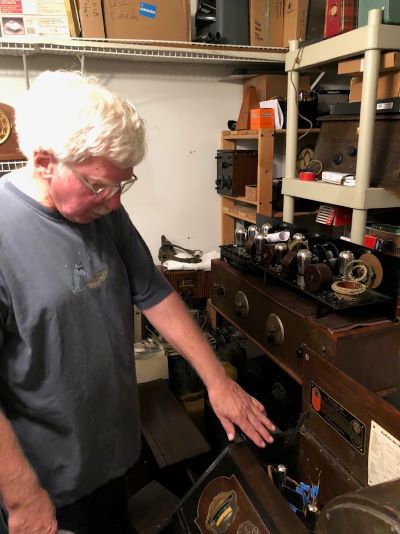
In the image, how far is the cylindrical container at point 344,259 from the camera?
4.07 ft

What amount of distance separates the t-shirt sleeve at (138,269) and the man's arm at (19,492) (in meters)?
0.43

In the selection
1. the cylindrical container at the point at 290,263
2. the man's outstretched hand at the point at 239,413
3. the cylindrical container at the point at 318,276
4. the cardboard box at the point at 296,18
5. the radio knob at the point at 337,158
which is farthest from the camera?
the cardboard box at the point at 296,18

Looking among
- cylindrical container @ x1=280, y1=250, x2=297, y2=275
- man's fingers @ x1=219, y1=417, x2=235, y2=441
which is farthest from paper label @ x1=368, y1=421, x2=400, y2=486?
cylindrical container @ x1=280, y1=250, x2=297, y2=275

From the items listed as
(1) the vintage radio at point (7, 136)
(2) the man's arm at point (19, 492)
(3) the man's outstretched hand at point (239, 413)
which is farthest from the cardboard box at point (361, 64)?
(2) the man's arm at point (19, 492)

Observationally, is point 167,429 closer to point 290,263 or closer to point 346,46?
point 290,263

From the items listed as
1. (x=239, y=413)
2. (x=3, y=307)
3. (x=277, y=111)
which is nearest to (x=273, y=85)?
(x=277, y=111)

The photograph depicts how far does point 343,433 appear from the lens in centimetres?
94

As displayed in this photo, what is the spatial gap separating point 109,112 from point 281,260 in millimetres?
718

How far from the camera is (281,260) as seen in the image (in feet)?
4.33

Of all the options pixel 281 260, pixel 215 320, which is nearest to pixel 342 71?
pixel 281 260

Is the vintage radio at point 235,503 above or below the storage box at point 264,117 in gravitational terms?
below

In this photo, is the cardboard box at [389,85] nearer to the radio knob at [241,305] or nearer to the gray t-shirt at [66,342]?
the radio knob at [241,305]

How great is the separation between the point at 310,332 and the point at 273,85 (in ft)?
5.29

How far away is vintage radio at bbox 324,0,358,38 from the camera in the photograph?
159 cm
